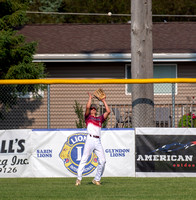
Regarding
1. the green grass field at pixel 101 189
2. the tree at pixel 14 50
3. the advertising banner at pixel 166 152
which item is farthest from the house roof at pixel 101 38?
the green grass field at pixel 101 189

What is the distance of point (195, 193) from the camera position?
923cm

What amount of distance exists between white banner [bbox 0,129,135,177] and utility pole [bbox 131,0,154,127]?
68cm

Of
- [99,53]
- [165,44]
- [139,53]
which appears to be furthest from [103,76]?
[139,53]

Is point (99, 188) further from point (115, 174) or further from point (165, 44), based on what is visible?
point (165, 44)

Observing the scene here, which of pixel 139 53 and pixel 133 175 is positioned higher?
pixel 139 53

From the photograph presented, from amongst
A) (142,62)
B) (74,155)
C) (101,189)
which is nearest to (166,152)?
(74,155)

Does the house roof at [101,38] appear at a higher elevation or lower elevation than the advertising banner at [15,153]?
higher

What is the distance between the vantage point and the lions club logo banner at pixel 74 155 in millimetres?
12359

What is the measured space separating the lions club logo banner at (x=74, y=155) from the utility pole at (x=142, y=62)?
4.33ft

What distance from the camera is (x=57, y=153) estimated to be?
1241 centimetres

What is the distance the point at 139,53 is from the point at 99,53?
20.5 feet

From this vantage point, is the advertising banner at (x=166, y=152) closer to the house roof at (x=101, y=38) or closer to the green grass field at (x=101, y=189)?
A: the green grass field at (x=101, y=189)

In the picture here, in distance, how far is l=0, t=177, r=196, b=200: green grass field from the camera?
8.94 m

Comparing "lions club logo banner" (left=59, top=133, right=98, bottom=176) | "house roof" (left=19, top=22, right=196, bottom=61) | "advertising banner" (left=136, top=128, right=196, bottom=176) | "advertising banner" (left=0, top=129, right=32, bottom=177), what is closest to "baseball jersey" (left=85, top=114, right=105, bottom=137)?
"lions club logo banner" (left=59, top=133, right=98, bottom=176)
